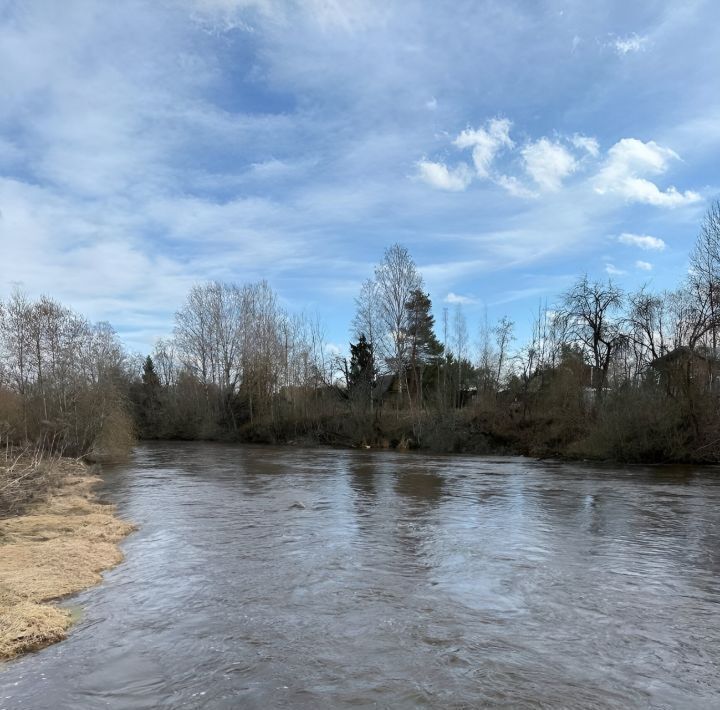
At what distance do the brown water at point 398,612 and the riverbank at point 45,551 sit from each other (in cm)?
34

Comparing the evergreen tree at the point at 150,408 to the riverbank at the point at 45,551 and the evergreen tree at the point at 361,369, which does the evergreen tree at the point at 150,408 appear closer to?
the evergreen tree at the point at 361,369

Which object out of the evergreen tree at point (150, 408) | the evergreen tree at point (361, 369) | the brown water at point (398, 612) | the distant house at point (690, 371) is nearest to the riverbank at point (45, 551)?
Result: the brown water at point (398, 612)

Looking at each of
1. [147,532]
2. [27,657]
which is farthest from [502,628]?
[147,532]

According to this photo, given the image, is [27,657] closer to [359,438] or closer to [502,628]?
[502,628]

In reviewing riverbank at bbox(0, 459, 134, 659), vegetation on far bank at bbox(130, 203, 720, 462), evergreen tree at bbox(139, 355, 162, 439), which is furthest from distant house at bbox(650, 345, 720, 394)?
evergreen tree at bbox(139, 355, 162, 439)

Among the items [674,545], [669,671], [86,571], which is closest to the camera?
[669,671]

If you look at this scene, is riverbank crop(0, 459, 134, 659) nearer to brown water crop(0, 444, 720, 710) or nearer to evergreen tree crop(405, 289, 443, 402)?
brown water crop(0, 444, 720, 710)

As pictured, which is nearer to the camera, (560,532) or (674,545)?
(674,545)

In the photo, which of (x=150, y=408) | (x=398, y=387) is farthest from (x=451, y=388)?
(x=150, y=408)

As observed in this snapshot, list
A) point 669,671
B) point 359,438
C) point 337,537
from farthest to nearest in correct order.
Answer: point 359,438
point 337,537
point 669,671

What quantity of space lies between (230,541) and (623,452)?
2288cm

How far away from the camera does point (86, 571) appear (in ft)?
30.2

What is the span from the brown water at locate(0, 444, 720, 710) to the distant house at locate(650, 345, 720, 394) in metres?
13.4

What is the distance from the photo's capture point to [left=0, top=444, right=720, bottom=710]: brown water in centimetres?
546
